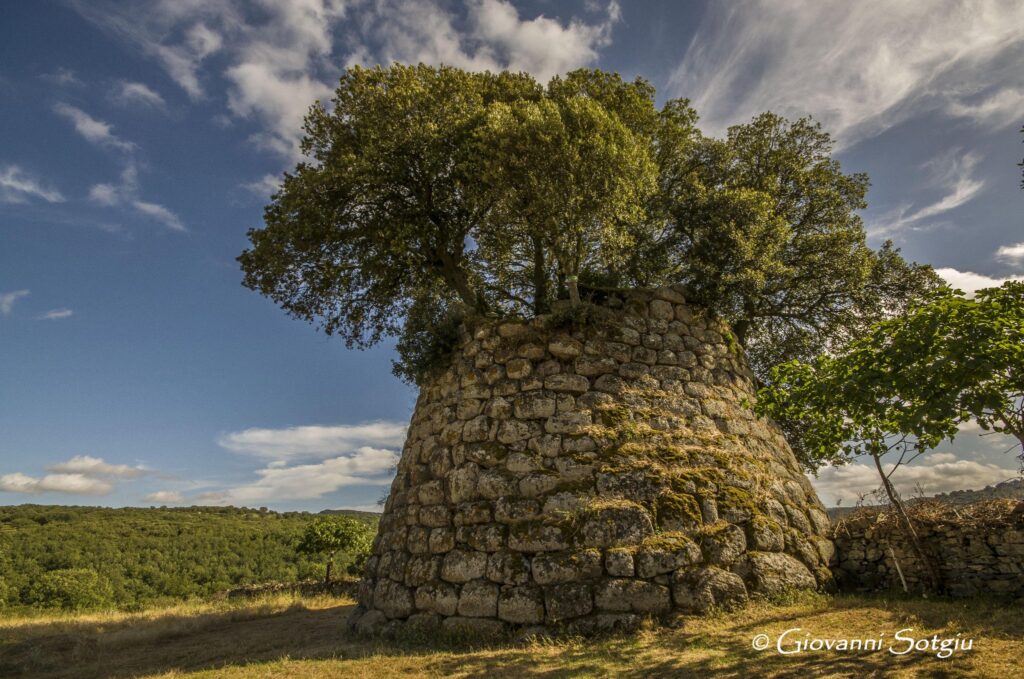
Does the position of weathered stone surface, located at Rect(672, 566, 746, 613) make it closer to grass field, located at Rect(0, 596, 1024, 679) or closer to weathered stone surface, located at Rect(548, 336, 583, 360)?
grass field, located at Rect(0, 596, 1024, 679)

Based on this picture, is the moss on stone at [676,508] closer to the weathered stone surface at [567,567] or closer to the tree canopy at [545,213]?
the weathered stone surface at [567,567]

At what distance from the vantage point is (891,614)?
6004 millimetres

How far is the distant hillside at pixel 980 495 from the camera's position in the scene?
7.13 metres

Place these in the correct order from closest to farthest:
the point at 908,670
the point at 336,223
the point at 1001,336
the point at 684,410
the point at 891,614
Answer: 1. the point at 908,670
2. the point at 1001,336
3. the point at 891,614
4. the point at 684,410
5. the point at 336,223

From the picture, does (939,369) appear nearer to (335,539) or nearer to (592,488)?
(592,488)

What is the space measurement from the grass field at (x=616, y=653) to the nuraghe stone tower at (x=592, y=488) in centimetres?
47

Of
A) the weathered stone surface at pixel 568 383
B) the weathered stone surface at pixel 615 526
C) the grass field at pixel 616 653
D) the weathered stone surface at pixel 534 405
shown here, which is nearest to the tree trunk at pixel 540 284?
the weathered stone surface at pixel 568 383

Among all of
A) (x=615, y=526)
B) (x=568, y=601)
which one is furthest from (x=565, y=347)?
(x=568, y=601)

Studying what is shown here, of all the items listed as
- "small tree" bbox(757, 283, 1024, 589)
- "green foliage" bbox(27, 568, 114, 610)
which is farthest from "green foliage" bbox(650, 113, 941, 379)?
"green foliage" bbox(27, 568, 114, 610)

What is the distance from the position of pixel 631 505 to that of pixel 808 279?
262 inches

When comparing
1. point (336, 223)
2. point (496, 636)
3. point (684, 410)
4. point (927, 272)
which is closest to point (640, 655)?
point (496, 636)

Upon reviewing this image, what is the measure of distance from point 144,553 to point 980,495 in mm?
48260

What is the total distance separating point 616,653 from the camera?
5754 mm

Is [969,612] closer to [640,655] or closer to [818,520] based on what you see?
[818,520]
